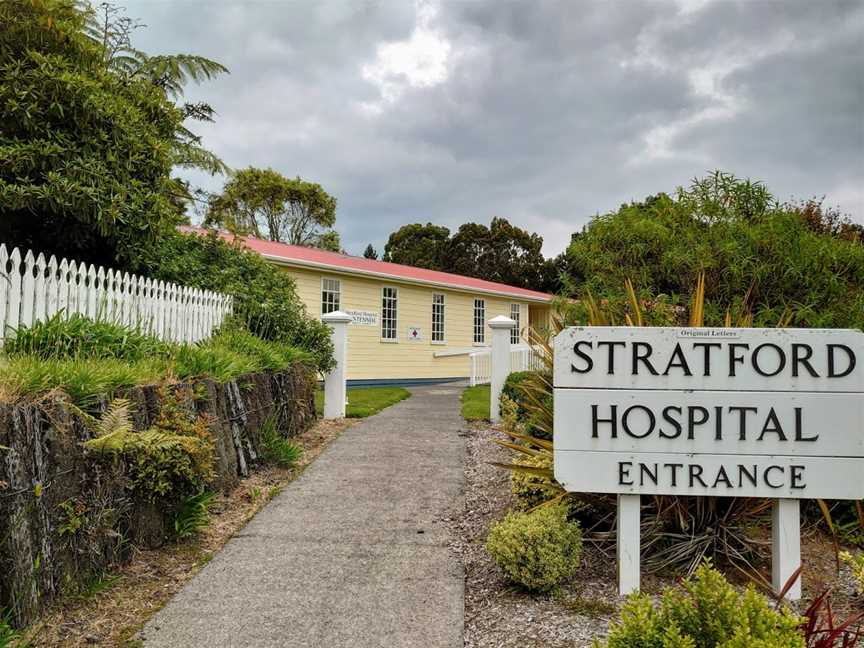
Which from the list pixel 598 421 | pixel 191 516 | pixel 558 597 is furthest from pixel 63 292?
pixel 558 597

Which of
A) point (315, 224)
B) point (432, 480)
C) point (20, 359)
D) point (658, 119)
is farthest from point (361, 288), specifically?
point (315, 224)

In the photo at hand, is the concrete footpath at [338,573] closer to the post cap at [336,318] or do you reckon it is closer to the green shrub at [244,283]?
the green shrub at [244,283]

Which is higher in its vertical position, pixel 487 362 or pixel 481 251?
pixel 481 251

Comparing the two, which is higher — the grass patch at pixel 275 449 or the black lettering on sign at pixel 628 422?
the black lettering on sign at pixel 628 422

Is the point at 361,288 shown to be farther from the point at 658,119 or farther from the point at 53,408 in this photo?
the point at 53,408

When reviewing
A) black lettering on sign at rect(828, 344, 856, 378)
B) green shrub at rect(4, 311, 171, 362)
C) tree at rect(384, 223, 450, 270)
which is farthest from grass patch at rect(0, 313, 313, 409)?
tree at rect(384, 223, 450, 270)

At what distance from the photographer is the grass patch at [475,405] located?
31.0 feet

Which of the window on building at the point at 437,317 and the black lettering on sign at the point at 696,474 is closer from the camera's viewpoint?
the black lettering on sign at the point at 696,474

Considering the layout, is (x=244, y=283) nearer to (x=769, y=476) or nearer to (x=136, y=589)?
(x=136, y=589)

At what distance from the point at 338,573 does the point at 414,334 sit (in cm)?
1405

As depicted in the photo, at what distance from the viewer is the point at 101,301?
5438 mm

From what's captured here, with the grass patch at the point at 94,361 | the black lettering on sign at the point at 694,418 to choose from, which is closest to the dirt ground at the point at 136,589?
the grass patch at the point at 94,361

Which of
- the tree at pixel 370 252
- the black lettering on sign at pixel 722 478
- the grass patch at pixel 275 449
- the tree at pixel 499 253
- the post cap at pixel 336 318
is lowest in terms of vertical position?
the grass patch at pixel 275 449

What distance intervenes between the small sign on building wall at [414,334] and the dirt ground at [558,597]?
12.9m
